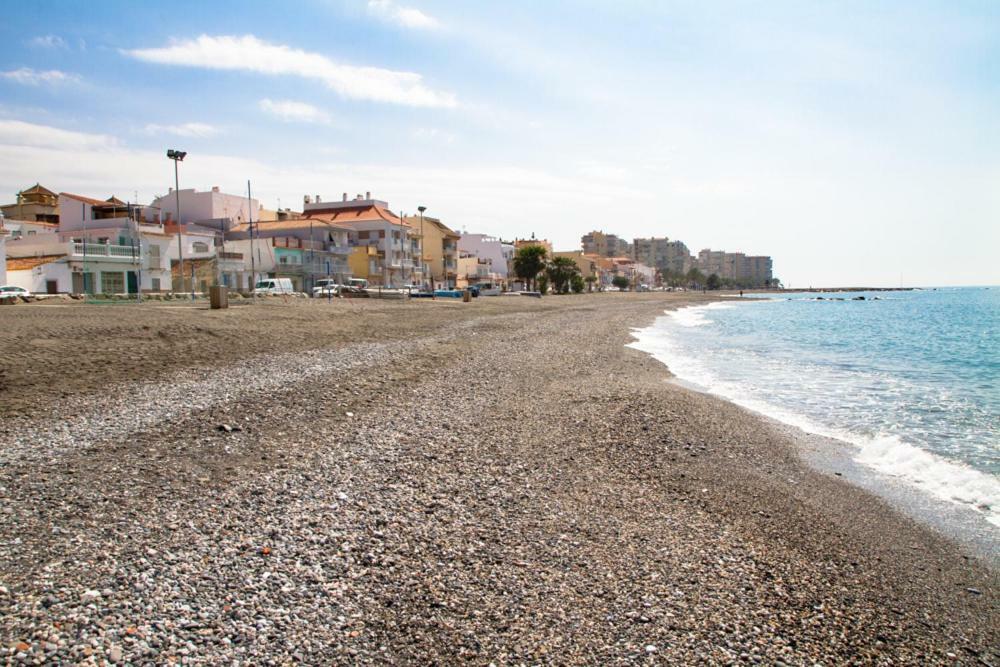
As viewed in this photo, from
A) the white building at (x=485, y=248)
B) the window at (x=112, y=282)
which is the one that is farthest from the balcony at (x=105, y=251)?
the white building at (x=485, y=248)

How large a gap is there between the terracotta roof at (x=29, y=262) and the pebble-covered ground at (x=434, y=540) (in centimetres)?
3583

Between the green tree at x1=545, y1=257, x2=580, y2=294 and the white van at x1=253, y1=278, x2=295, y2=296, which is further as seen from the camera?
the green tree at x1=545, y1=257, x2=580, y2=294

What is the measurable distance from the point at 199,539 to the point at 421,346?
15.7 metres

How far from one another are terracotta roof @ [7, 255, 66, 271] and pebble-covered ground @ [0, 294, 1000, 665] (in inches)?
1411

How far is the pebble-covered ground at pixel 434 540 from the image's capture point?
4.55m

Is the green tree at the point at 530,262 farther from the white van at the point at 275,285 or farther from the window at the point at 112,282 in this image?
the window at the point at 112,282

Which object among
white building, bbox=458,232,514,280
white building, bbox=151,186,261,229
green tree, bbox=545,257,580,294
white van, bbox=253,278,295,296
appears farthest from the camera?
white building, bbox=458,232,514,280

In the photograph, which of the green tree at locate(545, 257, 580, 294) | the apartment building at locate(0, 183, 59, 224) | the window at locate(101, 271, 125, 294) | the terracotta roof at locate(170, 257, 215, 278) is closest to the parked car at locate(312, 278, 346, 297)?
the terracotta roof at locate(170, 257, 215, 278)

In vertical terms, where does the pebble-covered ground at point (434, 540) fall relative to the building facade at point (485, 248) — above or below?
below

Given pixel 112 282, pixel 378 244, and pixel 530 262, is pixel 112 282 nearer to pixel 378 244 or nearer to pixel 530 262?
pixel 378 244

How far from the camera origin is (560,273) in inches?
4122

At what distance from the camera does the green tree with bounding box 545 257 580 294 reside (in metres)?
104

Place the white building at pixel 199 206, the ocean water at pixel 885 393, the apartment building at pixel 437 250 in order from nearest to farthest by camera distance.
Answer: the ocean water at pixel 885 393
the white building at pixel 199 206
the apartment building at pixel 437 250

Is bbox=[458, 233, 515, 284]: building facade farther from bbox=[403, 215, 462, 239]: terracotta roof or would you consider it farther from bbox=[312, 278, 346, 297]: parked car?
bbox=[312, 278, 346, 297]: parked car
